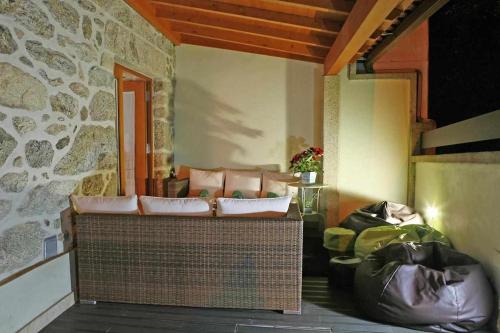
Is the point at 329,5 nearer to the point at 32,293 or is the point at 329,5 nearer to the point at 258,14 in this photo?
the point at 258,14

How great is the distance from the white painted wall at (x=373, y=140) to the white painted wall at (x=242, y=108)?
50 centimetres

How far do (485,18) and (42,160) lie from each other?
4.44 m

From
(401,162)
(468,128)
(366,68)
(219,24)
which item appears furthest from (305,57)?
(468,128)

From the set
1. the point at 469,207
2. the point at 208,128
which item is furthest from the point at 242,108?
the point at 469,207

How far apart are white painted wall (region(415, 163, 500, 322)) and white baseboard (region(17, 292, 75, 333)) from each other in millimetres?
2951

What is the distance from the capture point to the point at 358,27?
2594mm

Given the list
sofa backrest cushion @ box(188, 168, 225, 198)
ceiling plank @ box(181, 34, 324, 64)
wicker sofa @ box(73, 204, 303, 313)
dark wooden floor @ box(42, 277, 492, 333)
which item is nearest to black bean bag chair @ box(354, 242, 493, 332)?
dark wooden floor @ box(42, 277, 492, 333)

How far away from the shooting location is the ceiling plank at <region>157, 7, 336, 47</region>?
3.74 m

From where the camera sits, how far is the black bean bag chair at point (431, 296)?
2037 millimetres

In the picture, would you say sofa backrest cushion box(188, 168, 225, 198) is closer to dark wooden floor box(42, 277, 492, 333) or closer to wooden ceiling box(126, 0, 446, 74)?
wooden ceiling box(126, 0, 446, 74)

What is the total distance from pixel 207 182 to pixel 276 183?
0.93 metres

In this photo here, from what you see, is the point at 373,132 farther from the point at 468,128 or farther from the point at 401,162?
the point at 468,128

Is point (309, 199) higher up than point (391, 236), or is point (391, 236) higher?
point (309, 199)

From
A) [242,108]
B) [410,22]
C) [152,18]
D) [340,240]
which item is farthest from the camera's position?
[242,108]
